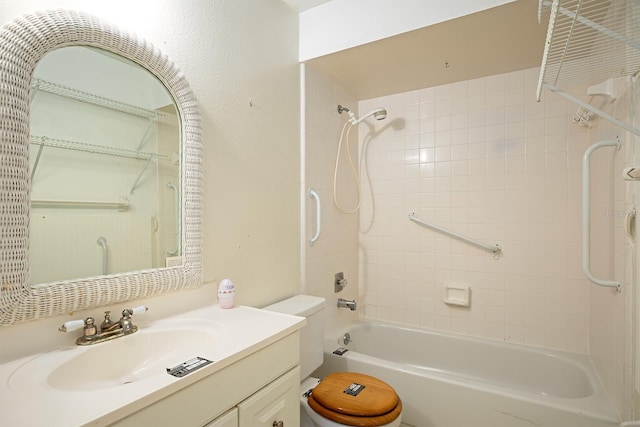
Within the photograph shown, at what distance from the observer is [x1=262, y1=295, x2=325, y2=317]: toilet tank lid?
1549 mm

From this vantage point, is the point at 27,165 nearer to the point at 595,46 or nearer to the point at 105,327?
the point at 105,327

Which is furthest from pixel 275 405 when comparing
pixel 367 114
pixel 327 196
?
pixel 367 114

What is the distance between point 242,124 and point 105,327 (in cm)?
98

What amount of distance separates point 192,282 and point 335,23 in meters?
1.55

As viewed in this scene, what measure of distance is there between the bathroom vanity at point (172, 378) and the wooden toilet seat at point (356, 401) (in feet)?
0.81

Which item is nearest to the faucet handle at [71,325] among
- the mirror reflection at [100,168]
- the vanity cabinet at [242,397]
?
the mirror reflection at [100,168]

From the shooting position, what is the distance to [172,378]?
0.73 metres

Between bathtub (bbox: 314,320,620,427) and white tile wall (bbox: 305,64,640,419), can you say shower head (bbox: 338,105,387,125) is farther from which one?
bathtub (bbox: 314,320,620,427)

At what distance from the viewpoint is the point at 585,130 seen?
1.94m

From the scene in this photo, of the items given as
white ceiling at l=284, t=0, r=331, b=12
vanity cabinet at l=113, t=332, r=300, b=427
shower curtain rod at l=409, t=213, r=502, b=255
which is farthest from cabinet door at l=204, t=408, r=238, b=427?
white ceiling at l=284, t=0, r=331, b=12

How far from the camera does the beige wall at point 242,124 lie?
1.24m

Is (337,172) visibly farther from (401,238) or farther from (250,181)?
(250,181)

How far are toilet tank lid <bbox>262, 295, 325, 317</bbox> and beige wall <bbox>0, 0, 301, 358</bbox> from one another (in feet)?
0.24

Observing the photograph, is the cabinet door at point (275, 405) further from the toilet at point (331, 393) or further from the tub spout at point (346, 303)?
the tub spout at point (346, 303)
